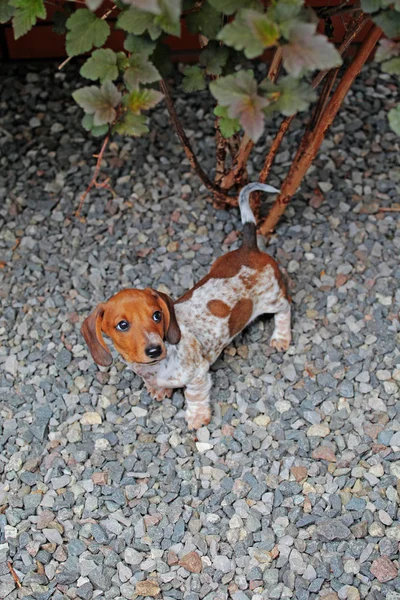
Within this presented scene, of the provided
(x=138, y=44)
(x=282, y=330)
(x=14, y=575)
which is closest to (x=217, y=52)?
(x=138, y=44)

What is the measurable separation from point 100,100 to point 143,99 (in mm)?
133

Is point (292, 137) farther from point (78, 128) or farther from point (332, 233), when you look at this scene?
point (78, 128)

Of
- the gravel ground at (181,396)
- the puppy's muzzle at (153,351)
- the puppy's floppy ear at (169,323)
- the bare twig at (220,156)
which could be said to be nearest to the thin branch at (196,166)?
the bare twig at (220,156)

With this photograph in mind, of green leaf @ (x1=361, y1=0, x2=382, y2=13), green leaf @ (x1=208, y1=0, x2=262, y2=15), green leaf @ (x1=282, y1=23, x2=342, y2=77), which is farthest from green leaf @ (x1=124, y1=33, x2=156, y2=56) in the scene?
green leaf @ (x1=361, y1=0, x2=382, y2=13)

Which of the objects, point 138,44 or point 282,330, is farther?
point 282,330

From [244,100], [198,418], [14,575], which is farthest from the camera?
[198,418]

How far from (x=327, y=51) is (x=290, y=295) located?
1895 mm

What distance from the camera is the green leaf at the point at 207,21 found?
2.48m

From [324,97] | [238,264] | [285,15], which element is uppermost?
[285,15]

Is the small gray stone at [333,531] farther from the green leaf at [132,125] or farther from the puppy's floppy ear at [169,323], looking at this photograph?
the green leaf at [132,125]

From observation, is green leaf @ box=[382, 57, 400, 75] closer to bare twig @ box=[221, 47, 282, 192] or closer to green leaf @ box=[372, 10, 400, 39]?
Answer: green leaf @ box=[372, 10, 400, 39]

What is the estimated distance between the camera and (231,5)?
227 centimetres

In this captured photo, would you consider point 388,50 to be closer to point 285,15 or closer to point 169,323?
point 285,15

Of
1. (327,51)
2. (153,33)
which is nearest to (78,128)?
(153,33)
